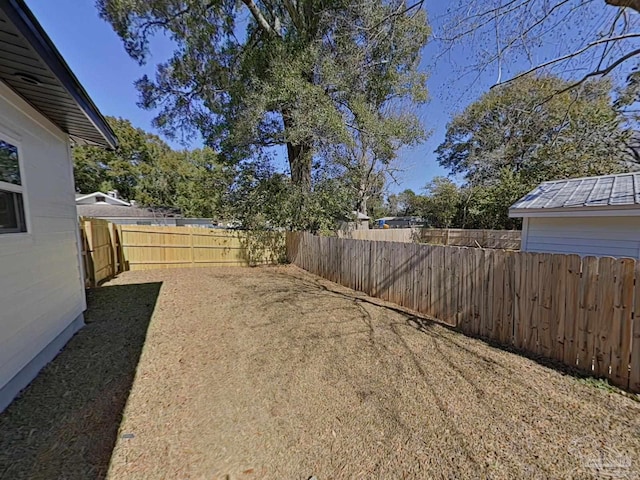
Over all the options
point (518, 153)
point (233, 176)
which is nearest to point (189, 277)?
point (233, 176)

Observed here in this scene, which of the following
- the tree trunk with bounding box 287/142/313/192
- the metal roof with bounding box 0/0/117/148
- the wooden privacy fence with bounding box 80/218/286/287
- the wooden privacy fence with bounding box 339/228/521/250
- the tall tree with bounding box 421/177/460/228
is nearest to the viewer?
the metal roof with bounding box 0/0/117/148

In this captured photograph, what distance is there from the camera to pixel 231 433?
7.30ft

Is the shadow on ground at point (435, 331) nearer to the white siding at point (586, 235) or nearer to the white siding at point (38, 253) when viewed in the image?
the white siding at point (586, 235)

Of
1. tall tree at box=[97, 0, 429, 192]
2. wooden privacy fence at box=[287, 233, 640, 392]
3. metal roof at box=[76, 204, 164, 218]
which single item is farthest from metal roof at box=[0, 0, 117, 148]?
metal roof at box=[76, 204, 164, 218]

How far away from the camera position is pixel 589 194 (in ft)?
20.1

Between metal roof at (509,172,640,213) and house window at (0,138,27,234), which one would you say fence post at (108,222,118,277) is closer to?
house window at (0,138,27,234)

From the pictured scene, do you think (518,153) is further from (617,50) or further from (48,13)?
(48,13)

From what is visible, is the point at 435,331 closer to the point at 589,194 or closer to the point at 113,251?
the point at 589,194

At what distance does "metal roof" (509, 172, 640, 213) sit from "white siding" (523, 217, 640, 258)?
355 mm

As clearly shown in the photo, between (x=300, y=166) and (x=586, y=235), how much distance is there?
872cm

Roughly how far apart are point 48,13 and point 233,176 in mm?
6504

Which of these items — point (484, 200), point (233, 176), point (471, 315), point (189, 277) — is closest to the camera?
point (471, 315)

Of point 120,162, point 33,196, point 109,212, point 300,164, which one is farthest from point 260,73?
point 120,162

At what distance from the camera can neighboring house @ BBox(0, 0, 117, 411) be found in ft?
7.79
